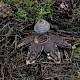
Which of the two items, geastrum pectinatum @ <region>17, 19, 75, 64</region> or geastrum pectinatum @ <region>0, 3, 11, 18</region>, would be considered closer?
geastrum pectinatum @ <region>17, 19, 75, 64</region>

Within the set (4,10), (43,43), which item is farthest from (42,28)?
(4,10)

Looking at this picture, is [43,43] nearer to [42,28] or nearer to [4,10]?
[42,28]

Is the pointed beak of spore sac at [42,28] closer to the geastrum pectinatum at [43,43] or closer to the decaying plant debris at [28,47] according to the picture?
the geastrum pectinatum at [43,43]

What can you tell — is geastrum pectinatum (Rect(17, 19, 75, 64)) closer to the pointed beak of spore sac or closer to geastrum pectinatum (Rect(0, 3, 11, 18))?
the pointed beak of spore sac

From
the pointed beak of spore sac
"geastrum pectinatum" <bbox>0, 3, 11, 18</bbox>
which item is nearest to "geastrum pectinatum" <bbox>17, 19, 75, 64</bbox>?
the pointed beak of spore sac

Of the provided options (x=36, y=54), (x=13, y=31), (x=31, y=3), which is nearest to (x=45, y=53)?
(x=36, y=54)

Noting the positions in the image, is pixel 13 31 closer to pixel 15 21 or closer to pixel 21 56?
pixel 15 21

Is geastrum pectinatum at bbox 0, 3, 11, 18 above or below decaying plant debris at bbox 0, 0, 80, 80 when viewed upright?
above
